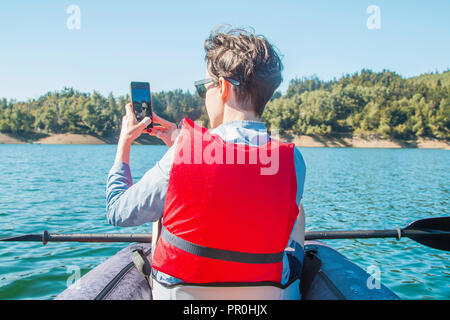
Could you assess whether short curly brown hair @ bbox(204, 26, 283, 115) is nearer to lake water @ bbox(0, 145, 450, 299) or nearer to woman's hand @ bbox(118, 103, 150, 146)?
woman's hand @ bbox(118, 103, 150, 146)

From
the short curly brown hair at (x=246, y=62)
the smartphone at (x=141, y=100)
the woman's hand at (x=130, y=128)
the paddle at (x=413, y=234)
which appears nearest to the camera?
the short curly brown hair at (x=246, y=62)

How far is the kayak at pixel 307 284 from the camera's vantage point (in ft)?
7.63

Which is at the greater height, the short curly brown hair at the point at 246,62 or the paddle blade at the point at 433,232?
the short curly brown hair at the point at 246,62

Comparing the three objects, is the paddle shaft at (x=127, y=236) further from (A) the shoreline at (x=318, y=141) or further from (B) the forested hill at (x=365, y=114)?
(B) the forested hill at (x=365, y=114)

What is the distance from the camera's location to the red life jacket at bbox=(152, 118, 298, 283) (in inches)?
67.4

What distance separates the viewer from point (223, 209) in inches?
67.4

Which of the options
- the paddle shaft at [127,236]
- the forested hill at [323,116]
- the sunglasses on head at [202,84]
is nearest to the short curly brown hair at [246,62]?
the sunglasses on head at [202,84]

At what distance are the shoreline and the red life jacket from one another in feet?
288

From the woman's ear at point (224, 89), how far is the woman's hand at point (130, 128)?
1.55ft

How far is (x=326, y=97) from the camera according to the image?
103938mm

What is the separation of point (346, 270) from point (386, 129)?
9504 centimetres

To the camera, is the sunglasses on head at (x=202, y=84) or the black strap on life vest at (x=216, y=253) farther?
the sunglasses on head at (x=202, y=84)

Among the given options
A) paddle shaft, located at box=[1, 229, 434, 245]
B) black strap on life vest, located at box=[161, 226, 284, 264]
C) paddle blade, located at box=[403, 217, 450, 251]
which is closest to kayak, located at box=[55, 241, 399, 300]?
paddle shaft, located at box=[1, 229, 434, 245]
